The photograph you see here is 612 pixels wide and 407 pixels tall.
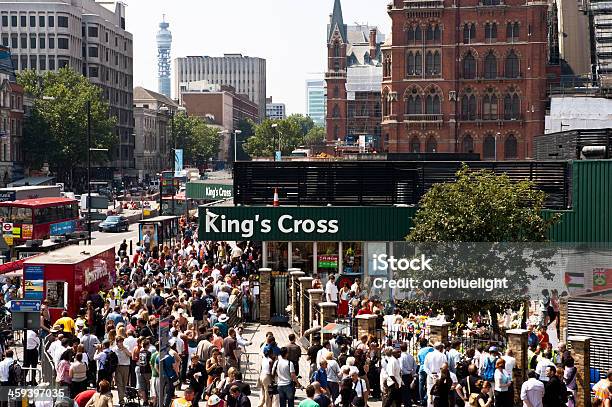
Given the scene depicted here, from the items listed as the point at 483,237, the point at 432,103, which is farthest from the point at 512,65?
the point at 483,237

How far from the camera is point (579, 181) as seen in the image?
3180 cm

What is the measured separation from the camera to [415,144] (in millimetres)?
108375

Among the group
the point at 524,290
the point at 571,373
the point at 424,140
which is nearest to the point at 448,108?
the point at 424,140

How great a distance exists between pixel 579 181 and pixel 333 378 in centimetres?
1445

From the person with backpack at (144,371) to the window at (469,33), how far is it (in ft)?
291

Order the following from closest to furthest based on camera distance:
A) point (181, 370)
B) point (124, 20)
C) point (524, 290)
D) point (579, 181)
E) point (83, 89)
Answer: point (181, 370), point (524, 290), point (579, 181), point (83, 89), point (124, 20)

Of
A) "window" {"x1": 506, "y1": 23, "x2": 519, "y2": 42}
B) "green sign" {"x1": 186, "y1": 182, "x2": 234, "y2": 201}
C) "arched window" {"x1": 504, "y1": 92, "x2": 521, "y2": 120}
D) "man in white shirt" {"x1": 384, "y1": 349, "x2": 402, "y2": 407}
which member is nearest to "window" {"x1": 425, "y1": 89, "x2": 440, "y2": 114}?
"arched window" {"x1": 504, "y1": 92, "x2": 521, "y2": 120}

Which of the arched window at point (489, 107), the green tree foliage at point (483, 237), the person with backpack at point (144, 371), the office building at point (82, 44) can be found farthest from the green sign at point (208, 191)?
the office building at point (82, 44)

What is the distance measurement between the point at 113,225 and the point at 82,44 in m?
81.3

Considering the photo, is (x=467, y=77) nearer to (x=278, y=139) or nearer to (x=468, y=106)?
(x=468, y=106)

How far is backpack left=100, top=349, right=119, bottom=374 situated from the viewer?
21.5 m

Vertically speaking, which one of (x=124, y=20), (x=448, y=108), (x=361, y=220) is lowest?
(x=361, y=220)

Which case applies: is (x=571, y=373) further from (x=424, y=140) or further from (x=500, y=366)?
(x=424, y=140)

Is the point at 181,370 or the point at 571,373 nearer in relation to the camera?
the point at 571,373
